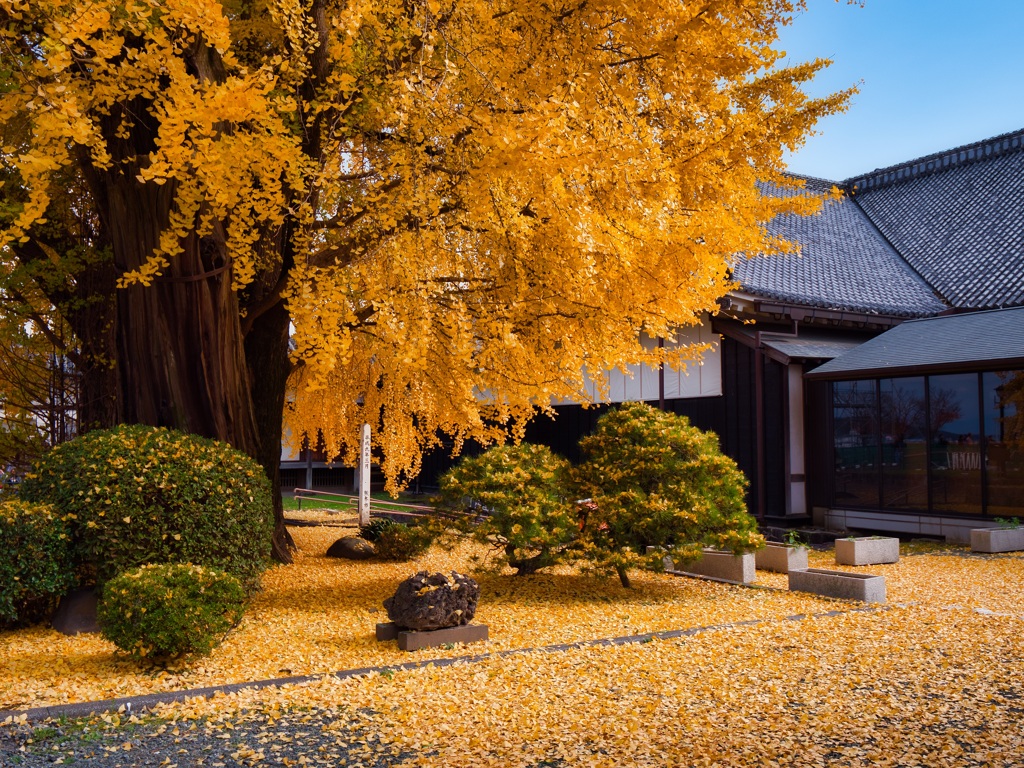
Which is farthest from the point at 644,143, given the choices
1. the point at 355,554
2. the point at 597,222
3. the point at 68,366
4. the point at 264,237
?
the point at 68,366

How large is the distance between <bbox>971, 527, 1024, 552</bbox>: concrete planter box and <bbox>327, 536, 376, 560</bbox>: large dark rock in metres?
7.55

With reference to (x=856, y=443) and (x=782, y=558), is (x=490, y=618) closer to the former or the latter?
(x=782, y=558)

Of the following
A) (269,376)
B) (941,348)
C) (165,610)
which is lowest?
(165,610)

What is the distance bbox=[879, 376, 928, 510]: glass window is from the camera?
40.2ft

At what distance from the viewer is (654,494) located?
7816 millimetres

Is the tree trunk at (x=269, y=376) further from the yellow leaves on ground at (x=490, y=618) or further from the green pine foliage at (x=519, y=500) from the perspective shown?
the green pine foliage at (x=519, y=500)

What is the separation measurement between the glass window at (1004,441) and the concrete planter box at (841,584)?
190 inches

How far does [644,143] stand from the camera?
607 cm

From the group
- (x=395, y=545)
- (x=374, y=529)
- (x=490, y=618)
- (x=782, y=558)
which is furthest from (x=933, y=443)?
(x=490, y=618)

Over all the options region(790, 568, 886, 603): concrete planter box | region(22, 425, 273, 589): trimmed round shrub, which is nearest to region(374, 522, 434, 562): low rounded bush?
region(22, 425, 273, 589): trimmed round shrub

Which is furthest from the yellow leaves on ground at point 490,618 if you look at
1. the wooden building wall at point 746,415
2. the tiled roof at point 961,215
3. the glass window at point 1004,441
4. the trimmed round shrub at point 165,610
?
the tiled roof at point 961,215

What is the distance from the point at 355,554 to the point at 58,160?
6190 millimetres

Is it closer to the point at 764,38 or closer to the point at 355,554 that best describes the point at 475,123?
the point at 764,38

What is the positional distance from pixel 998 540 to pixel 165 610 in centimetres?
985
